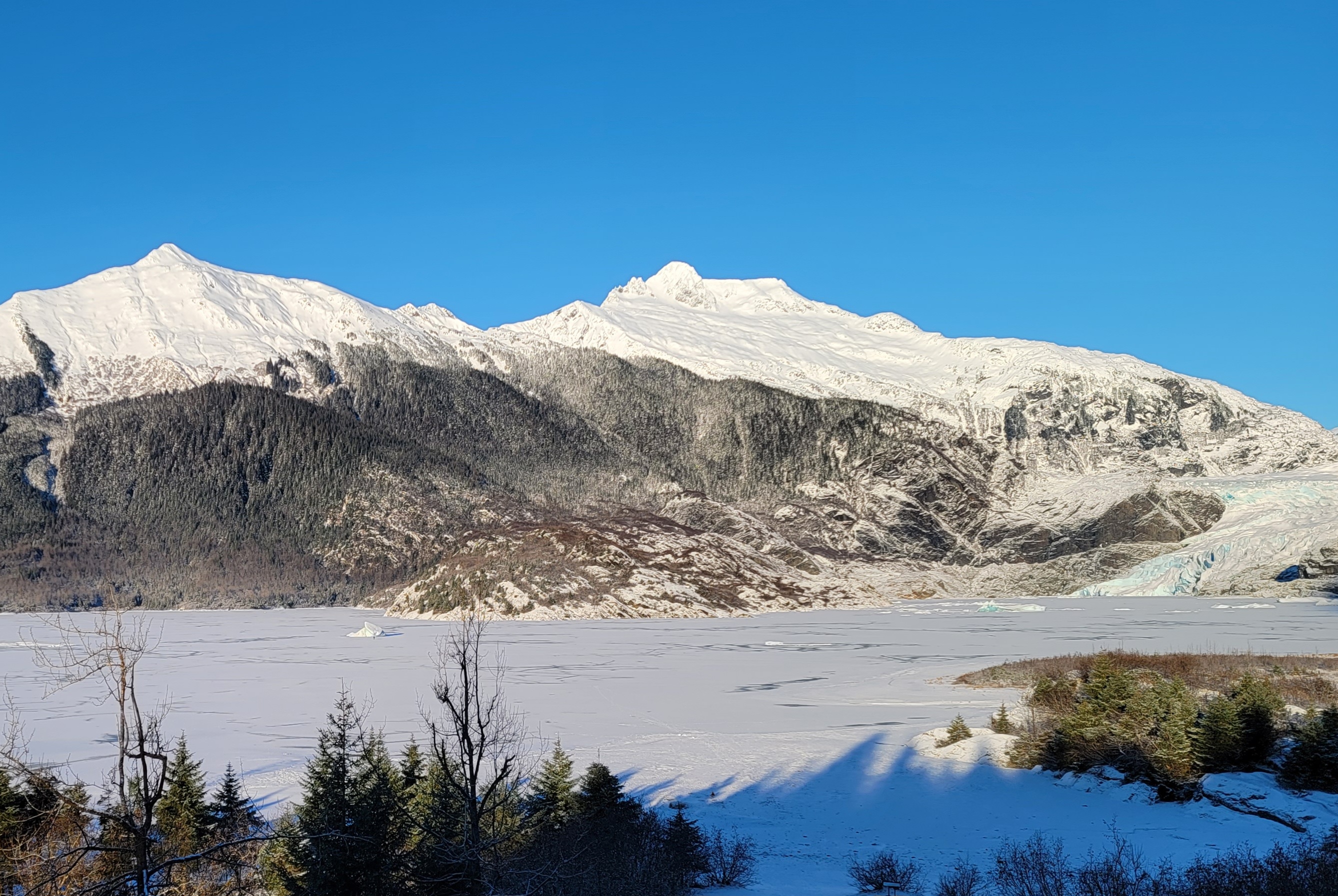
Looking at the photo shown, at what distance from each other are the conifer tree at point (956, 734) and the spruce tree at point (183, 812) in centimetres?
1872

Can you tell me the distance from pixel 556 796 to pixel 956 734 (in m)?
13.0

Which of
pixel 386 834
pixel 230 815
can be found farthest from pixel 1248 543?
pixel 386 834

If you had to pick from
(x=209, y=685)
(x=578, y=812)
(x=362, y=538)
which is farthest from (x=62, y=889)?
(x=362, y=538)

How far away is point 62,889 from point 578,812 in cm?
973

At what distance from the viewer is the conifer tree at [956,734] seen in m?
28.2

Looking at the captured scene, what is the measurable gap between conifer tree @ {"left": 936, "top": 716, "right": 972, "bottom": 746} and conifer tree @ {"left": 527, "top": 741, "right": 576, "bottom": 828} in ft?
38.3

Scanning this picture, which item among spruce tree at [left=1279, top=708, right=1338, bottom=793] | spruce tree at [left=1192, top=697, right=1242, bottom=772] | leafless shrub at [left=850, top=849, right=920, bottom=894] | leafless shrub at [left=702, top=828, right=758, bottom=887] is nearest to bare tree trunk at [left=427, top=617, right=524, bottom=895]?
leafless shrub at [left=702, top=828, right=758, bottom=887]

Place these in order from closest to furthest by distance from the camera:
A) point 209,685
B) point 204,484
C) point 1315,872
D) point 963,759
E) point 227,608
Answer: point 1315,872 < point 963,759 < point 209,685 < point 227,608 < point 204,484

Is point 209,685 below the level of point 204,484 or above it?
below

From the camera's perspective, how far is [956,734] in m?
28.5

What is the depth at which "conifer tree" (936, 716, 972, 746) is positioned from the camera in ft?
92.7

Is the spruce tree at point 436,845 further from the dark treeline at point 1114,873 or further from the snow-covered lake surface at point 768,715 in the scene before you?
the dark treeline at point 1114,873

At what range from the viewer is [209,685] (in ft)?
156

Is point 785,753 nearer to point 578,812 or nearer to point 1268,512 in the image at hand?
point 578,812
